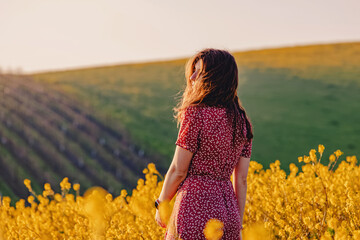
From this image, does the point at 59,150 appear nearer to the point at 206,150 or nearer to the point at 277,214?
the point at 277,214

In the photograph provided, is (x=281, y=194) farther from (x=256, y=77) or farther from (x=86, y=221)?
(x=256, y=77)

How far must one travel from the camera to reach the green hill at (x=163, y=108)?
51.9 feet

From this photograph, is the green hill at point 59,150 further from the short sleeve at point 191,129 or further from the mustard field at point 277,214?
the short sleeve at point 191,129

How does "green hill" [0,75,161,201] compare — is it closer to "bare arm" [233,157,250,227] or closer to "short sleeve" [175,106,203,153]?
"bare arm" [233,157,250,227]

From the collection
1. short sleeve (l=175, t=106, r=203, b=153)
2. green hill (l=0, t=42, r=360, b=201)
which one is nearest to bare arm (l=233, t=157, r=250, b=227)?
short sleeve (l=175, t=106, r=203, b=153)

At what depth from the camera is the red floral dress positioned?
2.39 metres

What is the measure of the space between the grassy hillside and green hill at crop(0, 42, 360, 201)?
5 centimetres

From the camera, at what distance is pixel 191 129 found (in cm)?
238

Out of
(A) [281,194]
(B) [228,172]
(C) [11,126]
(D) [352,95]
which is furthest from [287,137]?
(B) [228,172]

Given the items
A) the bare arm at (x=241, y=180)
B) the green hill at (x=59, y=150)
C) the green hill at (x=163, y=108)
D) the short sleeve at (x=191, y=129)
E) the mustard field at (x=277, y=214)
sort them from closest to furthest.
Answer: the short sleeve at (x=191, y=129)
the bare arm at (x=241, y=180)
the mustard field at (x=277, y=214)
the green hill at (x=59, y=150)
the green hill at (x=163, y=108)

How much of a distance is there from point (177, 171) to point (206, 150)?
218 mm

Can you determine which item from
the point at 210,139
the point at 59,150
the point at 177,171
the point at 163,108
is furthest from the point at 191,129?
the point at 163,108

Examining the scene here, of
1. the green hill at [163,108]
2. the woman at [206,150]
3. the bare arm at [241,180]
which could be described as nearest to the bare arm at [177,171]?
the woman at [206,150]

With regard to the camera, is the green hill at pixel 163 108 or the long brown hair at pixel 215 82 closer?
the long brown hair at pixel 215 82
